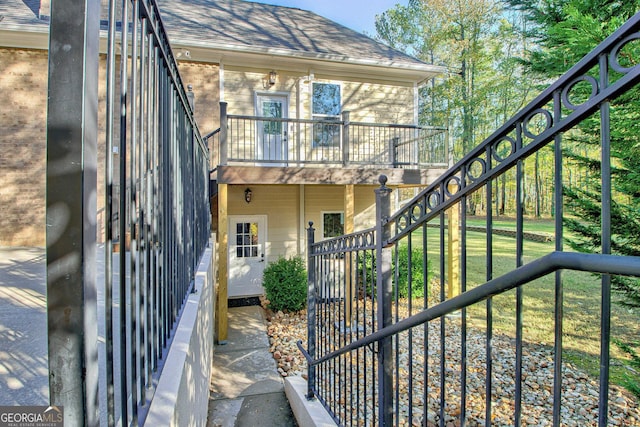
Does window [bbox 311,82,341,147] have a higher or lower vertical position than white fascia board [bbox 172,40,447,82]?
lower

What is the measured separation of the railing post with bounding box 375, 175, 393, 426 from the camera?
210 cm

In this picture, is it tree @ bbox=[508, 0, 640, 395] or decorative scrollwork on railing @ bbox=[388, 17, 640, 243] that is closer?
decorative scrollwork on railing @ bbox=[388, 17, 640, 243]

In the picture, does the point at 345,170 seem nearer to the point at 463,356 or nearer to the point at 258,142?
the point at 258,142

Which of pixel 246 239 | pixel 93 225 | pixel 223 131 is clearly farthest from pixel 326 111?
pixel 93 225

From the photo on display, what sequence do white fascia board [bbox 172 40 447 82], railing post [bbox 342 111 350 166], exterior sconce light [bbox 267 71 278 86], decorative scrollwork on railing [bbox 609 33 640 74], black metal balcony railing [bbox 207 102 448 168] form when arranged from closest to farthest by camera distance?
1. decorative scrollwork on railing [bbox 609 33 640 74]
2. railing post [bbox 342 111 350 166]
3. white fascia board [bbox 172 40 447 82]
4. black metal balcony railing [bbox 207 102 448 168]
5. exterior sconce light [bbox 267 71 278 86]

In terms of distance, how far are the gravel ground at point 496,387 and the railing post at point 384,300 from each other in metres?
1.05

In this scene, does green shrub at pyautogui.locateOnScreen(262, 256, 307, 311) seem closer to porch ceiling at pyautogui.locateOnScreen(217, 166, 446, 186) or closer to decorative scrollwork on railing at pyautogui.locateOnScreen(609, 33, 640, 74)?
porch ceiling at pyautogui.locateOnScreen(217, 166, 446, 186)

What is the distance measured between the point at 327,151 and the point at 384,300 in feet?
22.7

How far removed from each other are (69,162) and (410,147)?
333 inches

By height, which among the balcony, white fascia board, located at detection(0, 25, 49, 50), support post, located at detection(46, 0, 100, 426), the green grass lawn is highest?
white fascia board, located at detection(0, 25, 49, 50)

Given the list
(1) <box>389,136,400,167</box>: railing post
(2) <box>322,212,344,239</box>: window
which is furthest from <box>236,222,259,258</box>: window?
(1) <box>389,136,400,167</box>: railing post

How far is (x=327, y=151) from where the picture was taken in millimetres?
8711

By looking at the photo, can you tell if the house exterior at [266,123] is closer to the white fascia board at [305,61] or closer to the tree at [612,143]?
the white fascia board at [305,61]

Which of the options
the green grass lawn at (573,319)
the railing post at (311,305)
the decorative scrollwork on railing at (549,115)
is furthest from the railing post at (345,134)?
the decorative scrollwork on railing at (549,115)
